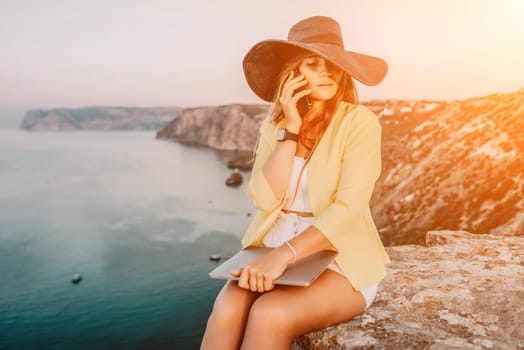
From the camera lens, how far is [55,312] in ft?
116

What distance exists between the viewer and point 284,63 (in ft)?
10.0

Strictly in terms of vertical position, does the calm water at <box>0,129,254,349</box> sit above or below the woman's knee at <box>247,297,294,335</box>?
below

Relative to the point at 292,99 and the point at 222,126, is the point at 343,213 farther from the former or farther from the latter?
the point at 222,126

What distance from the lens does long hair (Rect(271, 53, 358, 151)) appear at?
9.14 ft

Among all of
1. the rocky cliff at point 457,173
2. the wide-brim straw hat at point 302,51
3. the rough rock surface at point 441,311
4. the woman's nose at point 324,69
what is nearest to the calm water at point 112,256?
the rocky cliff at point 457,173

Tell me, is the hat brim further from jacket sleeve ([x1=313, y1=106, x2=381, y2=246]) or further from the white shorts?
the white shorts

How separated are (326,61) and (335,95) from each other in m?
0.23

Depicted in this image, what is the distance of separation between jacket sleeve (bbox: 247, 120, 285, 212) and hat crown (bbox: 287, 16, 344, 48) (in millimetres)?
606

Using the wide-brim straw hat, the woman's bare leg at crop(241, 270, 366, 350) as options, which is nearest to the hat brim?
the wide-brim straw hat

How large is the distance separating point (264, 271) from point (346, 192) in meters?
0.62

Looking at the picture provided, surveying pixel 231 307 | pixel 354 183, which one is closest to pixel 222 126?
pixel 354 183

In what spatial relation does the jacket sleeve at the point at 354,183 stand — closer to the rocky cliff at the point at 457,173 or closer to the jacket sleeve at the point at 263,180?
the jacket sleeve at the point at 263,180

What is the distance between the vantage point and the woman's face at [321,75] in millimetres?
2770

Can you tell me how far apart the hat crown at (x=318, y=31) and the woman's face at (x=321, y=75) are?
114 mm
